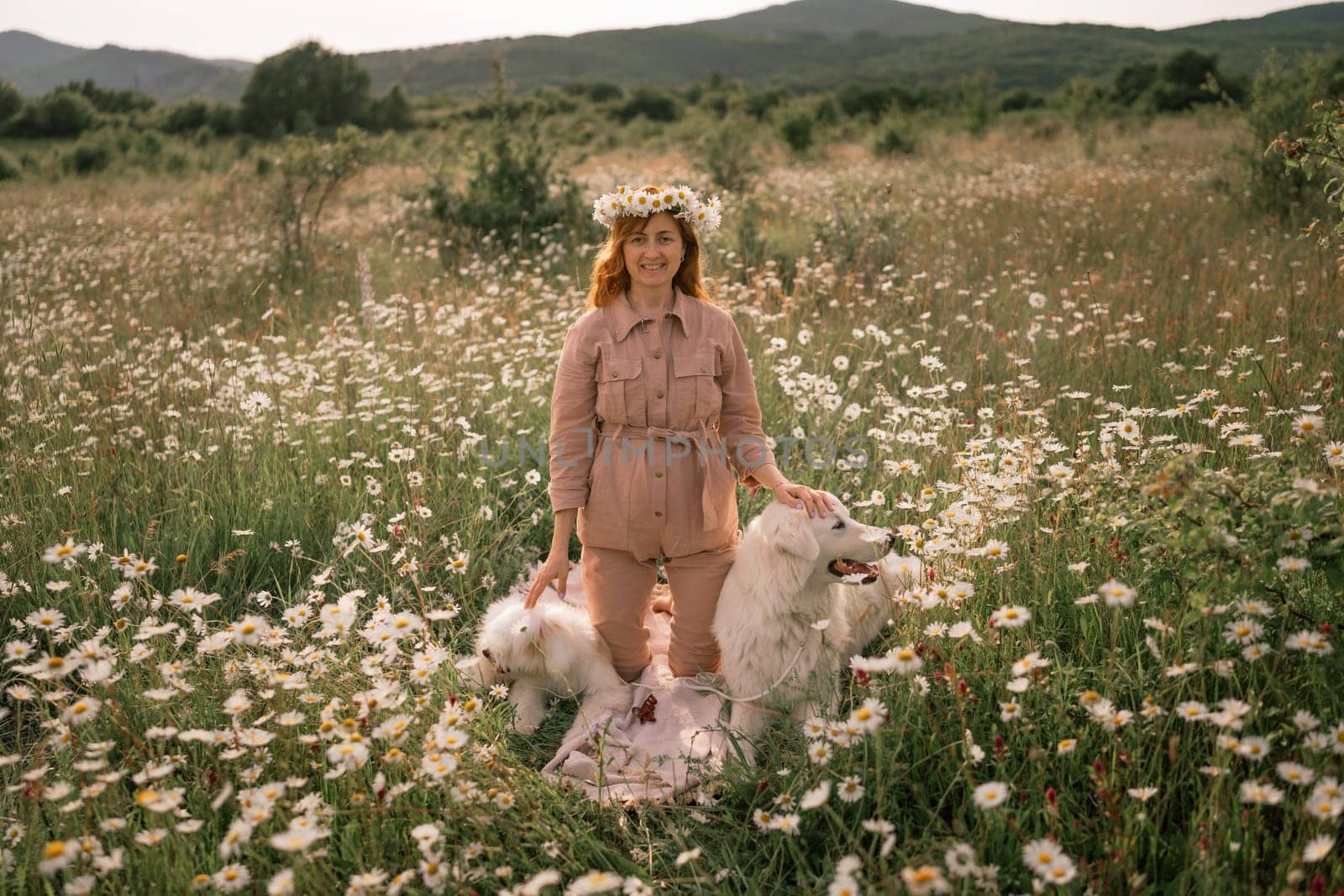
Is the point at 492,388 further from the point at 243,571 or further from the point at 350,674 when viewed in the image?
the point at 350,674

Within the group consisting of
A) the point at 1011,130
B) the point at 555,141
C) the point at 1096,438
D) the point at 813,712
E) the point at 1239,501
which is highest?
the point at 1011,130

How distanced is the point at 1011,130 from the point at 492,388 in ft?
67.5

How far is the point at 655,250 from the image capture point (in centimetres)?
341

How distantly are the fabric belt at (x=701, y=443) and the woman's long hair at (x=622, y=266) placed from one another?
543 millimetres

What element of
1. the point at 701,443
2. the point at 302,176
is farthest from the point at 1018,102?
the point at 701,443

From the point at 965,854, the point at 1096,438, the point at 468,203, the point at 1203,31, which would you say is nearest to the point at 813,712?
the point at 965,854

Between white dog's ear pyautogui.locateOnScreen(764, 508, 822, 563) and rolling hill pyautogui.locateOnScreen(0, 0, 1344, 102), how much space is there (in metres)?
61.3

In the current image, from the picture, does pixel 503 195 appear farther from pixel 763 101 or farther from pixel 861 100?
pixel 763 101

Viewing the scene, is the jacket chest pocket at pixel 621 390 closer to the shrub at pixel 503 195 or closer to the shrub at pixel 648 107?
the shrub at pixel 503 195

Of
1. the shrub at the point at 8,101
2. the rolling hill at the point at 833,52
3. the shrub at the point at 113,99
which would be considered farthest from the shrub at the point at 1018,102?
the shrub at the point at 8,101

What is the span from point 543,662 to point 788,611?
1029mm

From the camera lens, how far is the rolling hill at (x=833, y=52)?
7281 cm

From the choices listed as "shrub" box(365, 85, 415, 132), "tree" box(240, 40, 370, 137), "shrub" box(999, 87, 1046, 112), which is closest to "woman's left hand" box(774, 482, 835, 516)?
"shrub" box(999, 87, 1046, 112)

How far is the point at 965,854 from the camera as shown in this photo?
1826 millimetres
